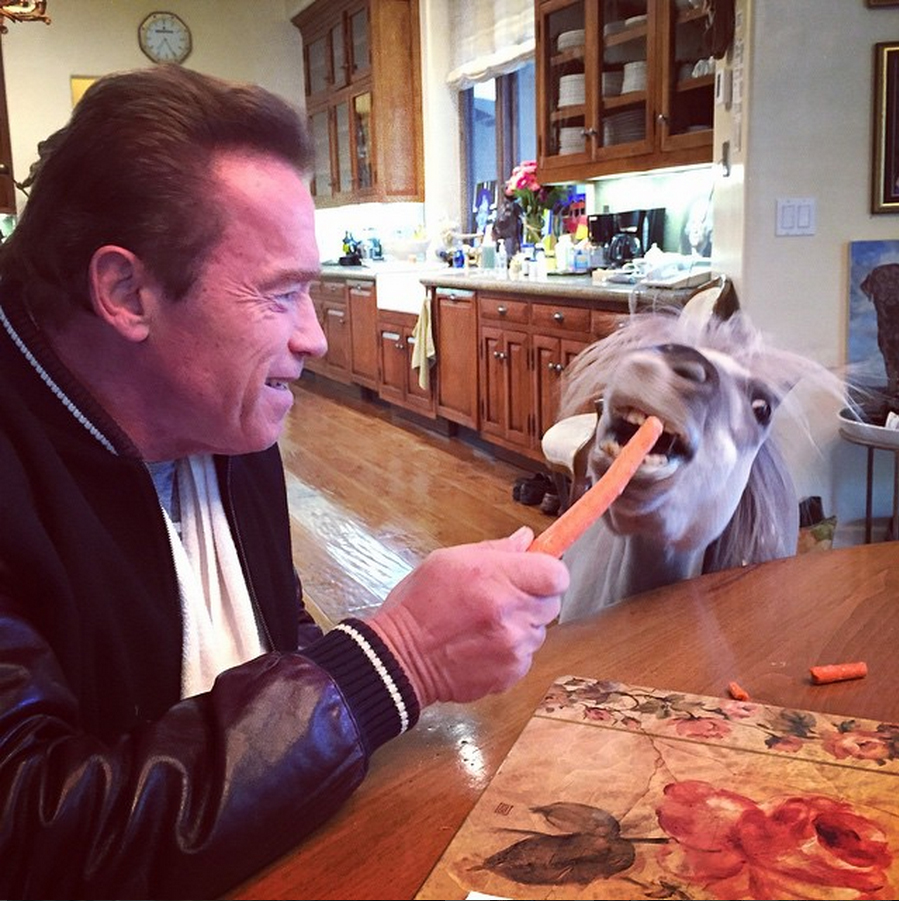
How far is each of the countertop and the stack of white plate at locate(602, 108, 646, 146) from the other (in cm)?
60

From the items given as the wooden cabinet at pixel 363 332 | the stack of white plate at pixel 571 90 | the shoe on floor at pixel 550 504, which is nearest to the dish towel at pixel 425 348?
the wooden cabinet at pixel 363 332

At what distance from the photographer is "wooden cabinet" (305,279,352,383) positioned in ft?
23.6

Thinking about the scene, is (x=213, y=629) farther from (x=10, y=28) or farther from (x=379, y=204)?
(x=10, y=28)

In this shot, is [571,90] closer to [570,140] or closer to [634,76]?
[570,140]

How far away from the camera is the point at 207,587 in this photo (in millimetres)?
1020

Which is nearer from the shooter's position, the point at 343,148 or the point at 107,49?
the point at 343,148

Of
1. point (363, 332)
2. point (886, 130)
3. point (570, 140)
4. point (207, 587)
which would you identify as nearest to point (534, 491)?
point (570, 140)

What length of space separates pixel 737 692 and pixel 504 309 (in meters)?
3.97

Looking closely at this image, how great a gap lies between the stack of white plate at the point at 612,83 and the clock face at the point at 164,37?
4882 millimetres

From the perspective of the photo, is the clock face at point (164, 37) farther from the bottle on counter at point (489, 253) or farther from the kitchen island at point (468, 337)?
the bottle on counter at point (489, 253)

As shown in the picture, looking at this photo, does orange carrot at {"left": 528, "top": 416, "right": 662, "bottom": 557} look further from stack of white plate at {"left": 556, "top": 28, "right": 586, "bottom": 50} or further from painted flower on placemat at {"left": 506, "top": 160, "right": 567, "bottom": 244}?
painted flower on placemat at {"left": 506, "top": 160, "right": 567, "bottom": 244}

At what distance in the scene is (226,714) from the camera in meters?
0.69

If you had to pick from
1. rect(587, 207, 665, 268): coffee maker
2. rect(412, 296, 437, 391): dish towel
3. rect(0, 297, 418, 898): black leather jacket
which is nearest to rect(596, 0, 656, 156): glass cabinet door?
rect(587, 207, 665, 268): coffee maker

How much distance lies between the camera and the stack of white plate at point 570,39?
4527mm
